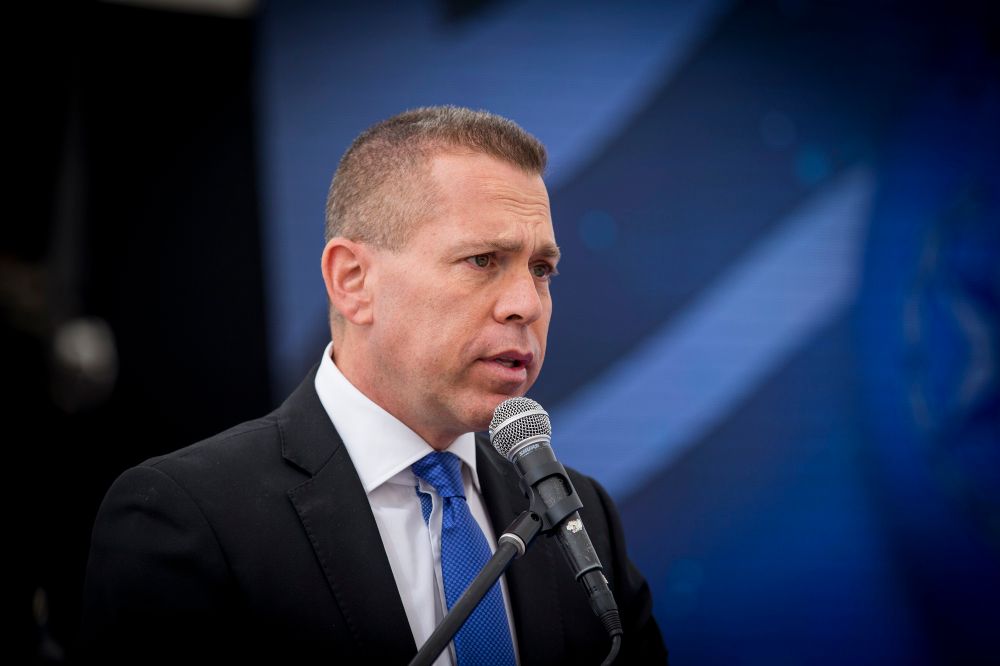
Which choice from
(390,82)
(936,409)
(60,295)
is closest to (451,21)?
(390,82)

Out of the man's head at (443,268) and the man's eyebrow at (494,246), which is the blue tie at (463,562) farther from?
the man's eyebrow at (494,246)

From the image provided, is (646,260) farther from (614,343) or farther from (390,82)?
(390,82)

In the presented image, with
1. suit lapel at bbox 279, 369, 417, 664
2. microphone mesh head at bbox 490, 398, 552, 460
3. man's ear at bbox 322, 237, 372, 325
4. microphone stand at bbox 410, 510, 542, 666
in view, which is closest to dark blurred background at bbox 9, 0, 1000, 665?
man's ear at bbox 322, 237, 372, 325

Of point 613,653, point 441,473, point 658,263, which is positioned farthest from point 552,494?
point 658,263

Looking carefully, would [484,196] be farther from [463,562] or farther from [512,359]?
[463,562]

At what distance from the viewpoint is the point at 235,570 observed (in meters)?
1.61

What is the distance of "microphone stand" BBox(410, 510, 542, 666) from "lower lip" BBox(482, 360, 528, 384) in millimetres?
440

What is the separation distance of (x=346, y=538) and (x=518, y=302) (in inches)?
22.4

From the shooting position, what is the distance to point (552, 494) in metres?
1.38

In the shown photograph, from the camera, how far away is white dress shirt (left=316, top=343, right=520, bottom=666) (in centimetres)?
175

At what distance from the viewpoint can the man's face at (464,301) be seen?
175cm

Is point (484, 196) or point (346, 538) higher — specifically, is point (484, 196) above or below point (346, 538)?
above

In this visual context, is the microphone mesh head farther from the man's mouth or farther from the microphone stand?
the man's mouth

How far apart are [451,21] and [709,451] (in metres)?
2.24
